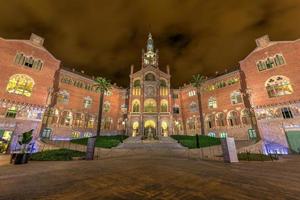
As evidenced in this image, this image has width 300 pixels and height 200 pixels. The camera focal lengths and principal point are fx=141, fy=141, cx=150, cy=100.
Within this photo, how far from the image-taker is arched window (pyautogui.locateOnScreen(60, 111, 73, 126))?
33.8m

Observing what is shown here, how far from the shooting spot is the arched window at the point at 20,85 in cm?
2722

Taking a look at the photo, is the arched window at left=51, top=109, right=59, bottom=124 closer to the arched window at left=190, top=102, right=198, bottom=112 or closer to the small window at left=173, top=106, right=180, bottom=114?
the small window at left=173, top=106, right=180, bottom=114

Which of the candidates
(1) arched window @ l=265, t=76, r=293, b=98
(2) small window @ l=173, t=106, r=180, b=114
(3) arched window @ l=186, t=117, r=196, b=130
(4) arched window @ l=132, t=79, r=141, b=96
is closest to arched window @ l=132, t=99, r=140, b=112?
(4) arched window @ l=132, t=79, r=141, b=96

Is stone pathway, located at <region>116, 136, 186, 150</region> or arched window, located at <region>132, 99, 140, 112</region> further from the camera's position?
arched window, located at <region>132, 99, 140, 112</region>

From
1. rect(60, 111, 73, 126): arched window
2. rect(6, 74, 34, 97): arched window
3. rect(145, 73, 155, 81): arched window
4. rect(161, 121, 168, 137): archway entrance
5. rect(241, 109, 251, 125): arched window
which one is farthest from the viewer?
rect(145, 73, 155, 81): arched window

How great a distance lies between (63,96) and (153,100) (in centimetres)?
2375

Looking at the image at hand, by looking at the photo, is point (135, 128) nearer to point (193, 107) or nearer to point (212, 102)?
point (193, 107)

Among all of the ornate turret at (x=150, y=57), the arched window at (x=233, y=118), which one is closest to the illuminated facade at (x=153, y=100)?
the arched window at (x=233, y=118)

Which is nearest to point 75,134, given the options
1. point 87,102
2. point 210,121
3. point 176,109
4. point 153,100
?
point 87,102

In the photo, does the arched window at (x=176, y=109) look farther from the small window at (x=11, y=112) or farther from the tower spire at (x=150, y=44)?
the small window at (x=11, y=112)

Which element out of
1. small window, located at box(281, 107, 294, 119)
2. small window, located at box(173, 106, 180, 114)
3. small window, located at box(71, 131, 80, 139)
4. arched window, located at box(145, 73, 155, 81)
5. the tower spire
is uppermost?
the tower spire

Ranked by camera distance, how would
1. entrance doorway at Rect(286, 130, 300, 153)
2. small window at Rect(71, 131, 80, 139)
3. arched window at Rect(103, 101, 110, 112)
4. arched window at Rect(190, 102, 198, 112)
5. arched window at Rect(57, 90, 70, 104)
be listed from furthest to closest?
arched window at Rect(190, 102, 198, 112)
arched window at Rect(103, 101, 110, 112)
small window at Rect(71, 131, 80, 139)
arched window at Rect(57, 90, 70, 104)
entrance doorway at Rect(286, 130, 300, 153)

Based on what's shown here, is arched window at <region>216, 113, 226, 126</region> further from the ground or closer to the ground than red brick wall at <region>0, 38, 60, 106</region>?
closer to the ground

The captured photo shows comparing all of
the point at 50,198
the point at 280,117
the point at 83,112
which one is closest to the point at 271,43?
the point at 280,117
